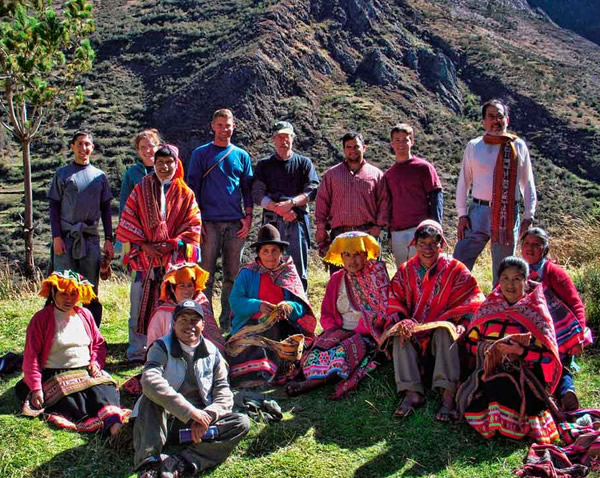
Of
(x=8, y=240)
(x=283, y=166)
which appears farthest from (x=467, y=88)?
(x=283, y=166)

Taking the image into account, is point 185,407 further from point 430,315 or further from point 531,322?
point 531,322

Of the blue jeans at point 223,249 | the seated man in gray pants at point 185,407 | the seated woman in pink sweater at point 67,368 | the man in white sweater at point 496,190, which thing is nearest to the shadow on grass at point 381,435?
the seated man in gray pants at point 185,407

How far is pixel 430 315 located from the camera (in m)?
4.97

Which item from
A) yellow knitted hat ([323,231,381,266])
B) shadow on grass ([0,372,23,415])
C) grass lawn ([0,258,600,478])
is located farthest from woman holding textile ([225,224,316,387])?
shadow on grass ([0,372,23,415])

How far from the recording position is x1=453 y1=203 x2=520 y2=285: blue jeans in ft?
19.3

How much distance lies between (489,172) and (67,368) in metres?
3.86

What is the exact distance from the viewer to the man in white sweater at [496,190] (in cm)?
583

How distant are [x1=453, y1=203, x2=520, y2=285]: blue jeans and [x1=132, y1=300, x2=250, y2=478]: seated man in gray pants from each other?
2.66 metres

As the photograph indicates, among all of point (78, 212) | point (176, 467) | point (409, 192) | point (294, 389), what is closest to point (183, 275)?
point (294, 389)

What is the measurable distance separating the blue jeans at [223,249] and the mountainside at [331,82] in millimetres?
24339

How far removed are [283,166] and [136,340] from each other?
2.16 metres

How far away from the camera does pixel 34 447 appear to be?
4332 mm

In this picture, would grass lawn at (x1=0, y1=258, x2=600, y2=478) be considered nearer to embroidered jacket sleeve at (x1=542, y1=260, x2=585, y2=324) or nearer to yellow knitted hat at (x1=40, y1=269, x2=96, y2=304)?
embroidered jacket sleeve at (x1=542, y1=260, x2=585, y2=324)

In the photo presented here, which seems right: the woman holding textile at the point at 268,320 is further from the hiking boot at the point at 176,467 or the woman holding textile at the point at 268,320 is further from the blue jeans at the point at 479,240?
the blue jeans at the point at 479,240
